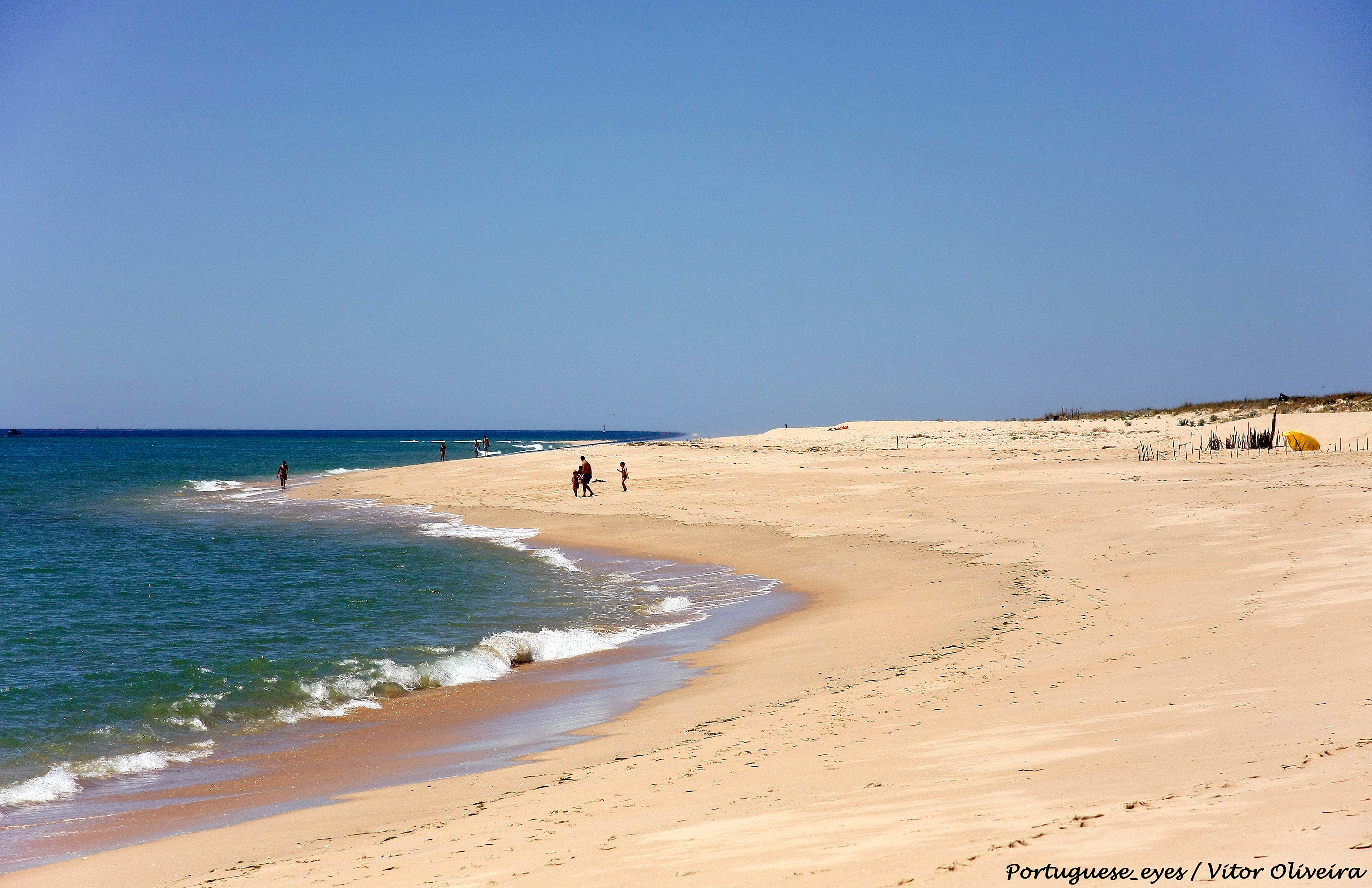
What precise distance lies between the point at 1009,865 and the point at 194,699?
1146 cm

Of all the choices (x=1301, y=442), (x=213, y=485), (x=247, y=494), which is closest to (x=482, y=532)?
(x=247, y=494)

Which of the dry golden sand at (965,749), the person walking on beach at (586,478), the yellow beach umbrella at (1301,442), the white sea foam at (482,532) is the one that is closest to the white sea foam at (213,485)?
the white sea foam at (482,532)

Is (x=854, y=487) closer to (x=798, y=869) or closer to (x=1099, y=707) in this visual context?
(x=1099, y=707)

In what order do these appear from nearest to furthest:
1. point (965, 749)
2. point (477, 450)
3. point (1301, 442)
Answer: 1. point (965, 749)
2. point (1301, 442)
3. point (477, 450)

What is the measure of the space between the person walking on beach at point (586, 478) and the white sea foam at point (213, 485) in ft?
98.4

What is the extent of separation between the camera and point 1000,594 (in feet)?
50.1

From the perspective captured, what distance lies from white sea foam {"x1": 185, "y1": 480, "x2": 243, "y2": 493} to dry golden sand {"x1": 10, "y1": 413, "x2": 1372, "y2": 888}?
49832mm

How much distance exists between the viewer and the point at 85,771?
9750mm

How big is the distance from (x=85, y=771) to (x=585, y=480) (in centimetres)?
2869

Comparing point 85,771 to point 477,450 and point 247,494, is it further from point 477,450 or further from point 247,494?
point 477,450

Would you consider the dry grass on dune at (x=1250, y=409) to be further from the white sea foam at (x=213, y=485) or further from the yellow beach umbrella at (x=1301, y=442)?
the white sea foam at (x=213, y=485)

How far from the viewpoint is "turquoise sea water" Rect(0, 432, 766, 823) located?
11.2m

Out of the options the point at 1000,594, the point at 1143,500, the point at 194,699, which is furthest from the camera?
the point at 1143,500

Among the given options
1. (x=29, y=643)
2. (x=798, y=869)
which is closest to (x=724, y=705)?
(x=798, y=869)
